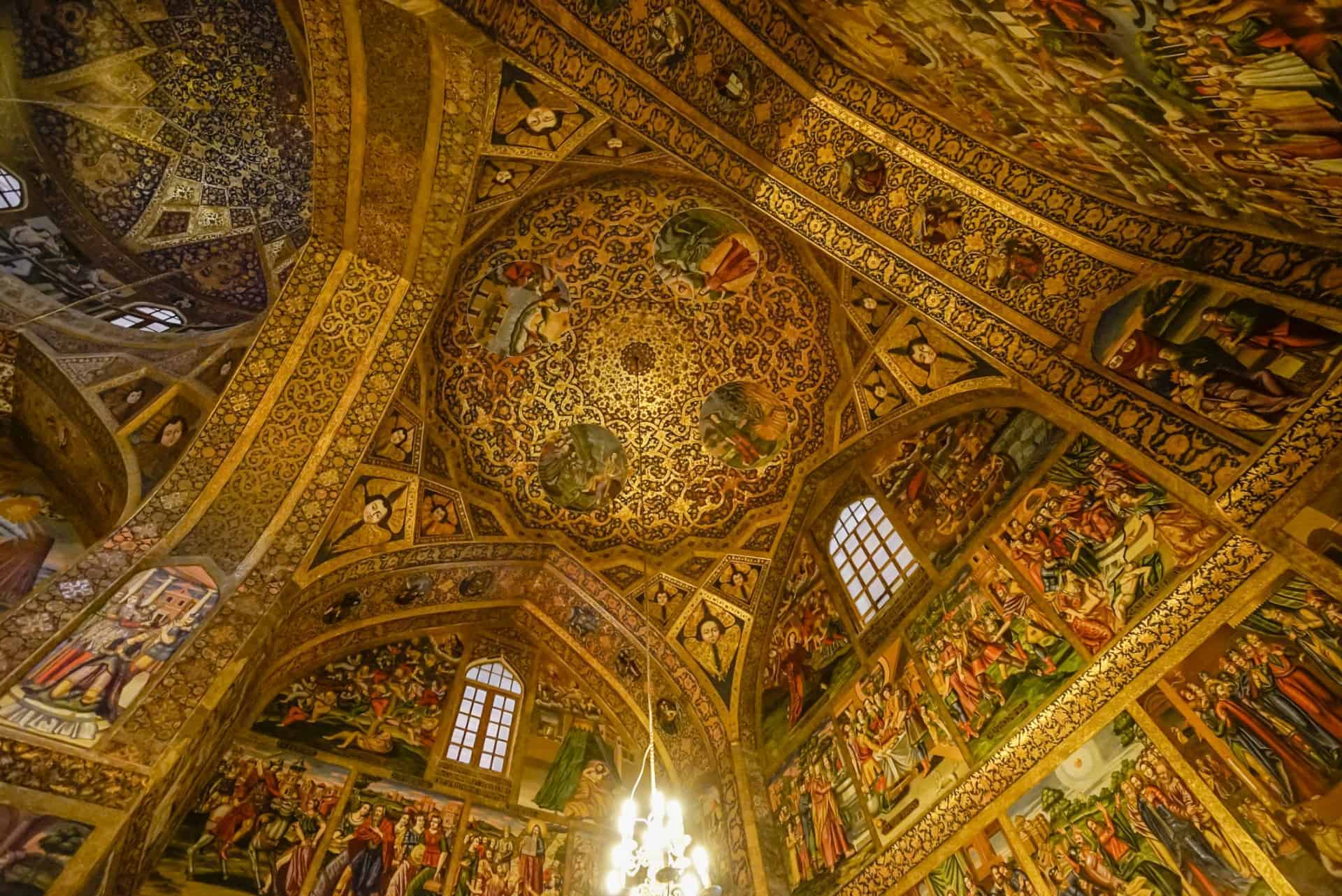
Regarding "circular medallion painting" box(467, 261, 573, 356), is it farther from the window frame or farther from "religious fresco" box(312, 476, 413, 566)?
the window frame

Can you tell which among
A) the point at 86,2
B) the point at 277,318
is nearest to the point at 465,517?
the point at 277,318

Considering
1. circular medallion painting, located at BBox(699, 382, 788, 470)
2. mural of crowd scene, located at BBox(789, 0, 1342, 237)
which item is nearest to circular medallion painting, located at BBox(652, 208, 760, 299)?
circular medallion painting, located at BBox(699, 382, 788, 470)

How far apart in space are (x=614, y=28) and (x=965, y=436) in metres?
5.47

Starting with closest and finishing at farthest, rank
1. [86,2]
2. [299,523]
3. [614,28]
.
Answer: [614,28]
[299,523]
[86,2]

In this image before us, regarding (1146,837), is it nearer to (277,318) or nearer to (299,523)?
(299,523)

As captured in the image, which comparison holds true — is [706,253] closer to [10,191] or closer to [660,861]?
[660,861]

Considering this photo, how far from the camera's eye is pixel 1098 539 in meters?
6.28

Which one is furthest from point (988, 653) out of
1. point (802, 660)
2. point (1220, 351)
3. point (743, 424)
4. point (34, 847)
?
point (34, 847)

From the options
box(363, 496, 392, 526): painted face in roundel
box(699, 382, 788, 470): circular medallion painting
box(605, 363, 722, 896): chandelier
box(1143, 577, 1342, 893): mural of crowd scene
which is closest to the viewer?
box(1143, 577, 1342, 893): mural of crowd scene

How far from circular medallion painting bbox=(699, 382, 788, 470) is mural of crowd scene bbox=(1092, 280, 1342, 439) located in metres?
4.26

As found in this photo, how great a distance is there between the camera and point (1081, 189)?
6.09 m

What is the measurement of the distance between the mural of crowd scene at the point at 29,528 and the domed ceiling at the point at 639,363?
423cm

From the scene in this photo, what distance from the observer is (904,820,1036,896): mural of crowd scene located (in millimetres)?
5734

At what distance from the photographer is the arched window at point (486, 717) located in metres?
9.28
